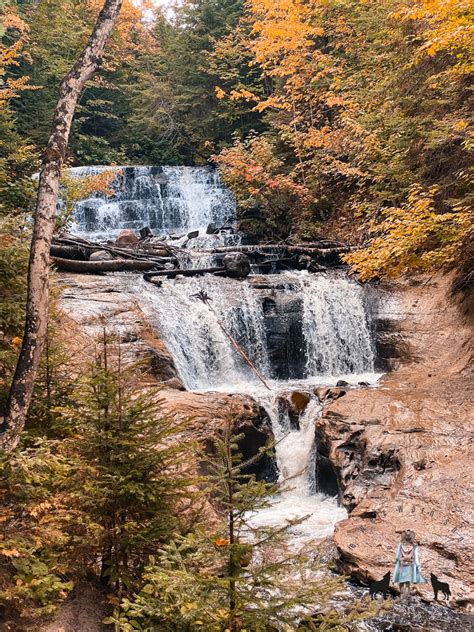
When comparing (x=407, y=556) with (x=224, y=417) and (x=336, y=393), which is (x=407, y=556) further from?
(x=336, y=393)

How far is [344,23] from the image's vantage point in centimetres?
2011

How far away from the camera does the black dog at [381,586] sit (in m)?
5.60

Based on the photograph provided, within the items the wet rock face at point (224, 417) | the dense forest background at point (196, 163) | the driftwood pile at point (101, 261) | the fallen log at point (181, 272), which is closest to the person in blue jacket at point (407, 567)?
the dense forest background at point (196, 163)

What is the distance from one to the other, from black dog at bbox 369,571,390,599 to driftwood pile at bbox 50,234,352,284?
30.9 feet

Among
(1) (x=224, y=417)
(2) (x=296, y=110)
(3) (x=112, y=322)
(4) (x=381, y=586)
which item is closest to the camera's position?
(4) (x=381, y=586)

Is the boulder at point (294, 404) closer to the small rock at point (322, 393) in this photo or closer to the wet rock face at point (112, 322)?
the small rock at point (322, 393)

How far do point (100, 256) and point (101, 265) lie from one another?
37.8 inches

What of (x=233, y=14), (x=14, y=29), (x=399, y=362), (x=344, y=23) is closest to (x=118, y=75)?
(x=14, y=29)

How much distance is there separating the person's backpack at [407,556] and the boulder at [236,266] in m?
10.8

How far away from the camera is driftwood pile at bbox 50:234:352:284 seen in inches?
568

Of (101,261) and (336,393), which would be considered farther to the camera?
(101,261)

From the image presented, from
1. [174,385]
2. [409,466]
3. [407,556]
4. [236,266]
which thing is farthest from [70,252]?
[407,556]

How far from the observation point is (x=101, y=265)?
14.4 metres

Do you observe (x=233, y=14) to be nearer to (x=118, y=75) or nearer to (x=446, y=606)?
(x=118, y=75)
